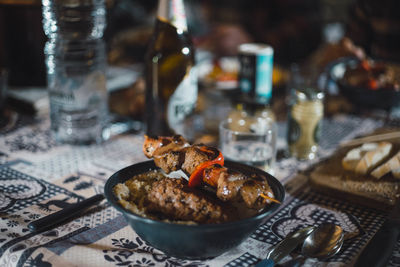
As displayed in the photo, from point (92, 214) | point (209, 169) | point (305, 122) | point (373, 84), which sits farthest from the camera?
point (373, 84)

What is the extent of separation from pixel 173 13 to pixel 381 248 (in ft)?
2.38

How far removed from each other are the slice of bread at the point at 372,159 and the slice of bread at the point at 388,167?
0.02 metres

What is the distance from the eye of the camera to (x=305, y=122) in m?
0.99

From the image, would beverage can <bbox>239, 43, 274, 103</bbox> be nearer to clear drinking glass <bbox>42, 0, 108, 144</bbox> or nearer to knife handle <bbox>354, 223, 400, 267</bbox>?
clear drinking glass <bbox>42, 0, 108, 144</bbox>

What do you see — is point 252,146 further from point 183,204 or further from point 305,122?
point 183,204

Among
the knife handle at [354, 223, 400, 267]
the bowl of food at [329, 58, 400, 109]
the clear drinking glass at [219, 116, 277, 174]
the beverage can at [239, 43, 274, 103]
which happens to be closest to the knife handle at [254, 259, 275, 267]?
the knife handle at [354, 223, 400, 267]

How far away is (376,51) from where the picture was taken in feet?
6.46

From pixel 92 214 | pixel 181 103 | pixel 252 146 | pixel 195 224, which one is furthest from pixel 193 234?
pixel 181 103

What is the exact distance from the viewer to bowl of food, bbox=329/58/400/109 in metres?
1.14

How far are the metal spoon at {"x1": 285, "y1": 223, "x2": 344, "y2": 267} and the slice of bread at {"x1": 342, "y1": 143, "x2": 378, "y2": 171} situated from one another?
0.26m

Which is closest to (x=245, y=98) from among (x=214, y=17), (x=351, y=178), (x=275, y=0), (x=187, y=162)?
(x=351, y=178)

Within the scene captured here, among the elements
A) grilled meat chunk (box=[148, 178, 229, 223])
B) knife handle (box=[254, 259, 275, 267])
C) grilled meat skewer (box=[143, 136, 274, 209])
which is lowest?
knife handle (box=[254, 259, 275, 267])

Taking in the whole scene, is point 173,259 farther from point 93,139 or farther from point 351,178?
point 93,139

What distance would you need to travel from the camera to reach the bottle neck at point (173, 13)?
40.0 inches
